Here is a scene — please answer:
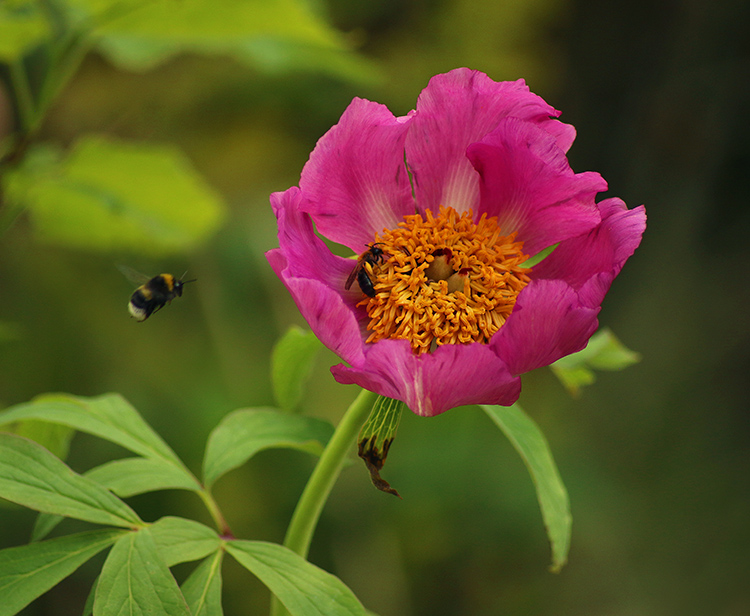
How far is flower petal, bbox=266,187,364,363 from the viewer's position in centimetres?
34

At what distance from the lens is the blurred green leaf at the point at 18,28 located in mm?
716

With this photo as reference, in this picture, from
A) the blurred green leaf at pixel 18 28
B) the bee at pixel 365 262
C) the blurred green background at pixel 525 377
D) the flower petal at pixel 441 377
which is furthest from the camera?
the blurred green background at pixel 525 377

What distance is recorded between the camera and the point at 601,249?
39 centimetres

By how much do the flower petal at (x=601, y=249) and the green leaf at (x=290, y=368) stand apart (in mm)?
145

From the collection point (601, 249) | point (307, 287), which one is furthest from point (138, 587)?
point (601, 249)

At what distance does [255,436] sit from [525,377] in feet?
3.88

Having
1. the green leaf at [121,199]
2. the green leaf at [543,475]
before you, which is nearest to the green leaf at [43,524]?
the green leaf at [543,475]

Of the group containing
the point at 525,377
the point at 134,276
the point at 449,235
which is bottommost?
the point at 525,377

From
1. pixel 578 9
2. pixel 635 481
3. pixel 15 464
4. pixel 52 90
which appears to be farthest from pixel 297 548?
pixel 578 9

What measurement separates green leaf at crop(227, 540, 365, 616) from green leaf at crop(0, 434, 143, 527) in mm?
61

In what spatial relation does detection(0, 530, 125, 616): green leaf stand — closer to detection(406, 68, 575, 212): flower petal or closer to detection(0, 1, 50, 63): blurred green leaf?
detection(406, 68, 575, 212): flower petal

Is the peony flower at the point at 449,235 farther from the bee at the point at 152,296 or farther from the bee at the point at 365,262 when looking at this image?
the bee at the point at 152,296

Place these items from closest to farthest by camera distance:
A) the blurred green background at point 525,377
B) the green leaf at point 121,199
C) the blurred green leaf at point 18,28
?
the blurred green leaf at point 18,28 → the green leaf at point 121,199 → the blurred green background at point 525,377

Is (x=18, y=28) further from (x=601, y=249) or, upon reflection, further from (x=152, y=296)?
(x=601, y=249)
